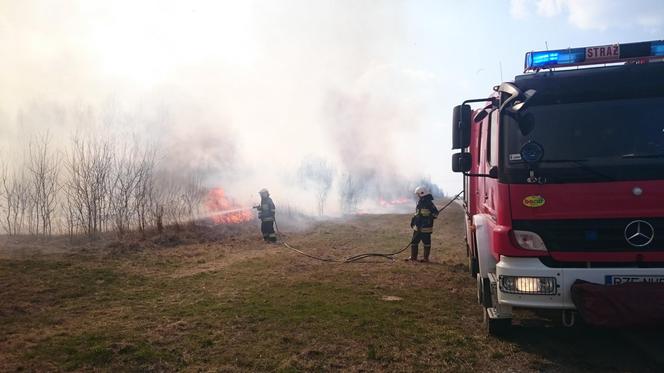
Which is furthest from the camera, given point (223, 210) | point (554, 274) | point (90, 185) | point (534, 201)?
point (223, 210)

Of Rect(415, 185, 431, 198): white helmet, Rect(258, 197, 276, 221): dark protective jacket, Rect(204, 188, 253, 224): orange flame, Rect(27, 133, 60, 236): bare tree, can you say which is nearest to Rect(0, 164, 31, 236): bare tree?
Rect(27, 133, 60, 236): bare tree

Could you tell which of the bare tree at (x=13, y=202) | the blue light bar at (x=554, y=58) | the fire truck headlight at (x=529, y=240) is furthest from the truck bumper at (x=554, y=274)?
the bare tree at (x=13, y=202)

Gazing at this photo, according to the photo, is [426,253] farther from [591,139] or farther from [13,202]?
[13,202]

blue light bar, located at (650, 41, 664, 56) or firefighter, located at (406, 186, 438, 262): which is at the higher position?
blue light bar, located at (650, 41, 664, 56)

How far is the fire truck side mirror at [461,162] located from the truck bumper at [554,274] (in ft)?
4.47

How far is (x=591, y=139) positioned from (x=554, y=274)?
1291 mm

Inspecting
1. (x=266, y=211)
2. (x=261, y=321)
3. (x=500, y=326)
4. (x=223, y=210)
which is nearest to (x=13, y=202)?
(x=223, y=210)

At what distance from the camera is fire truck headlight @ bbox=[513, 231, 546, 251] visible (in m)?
4.07

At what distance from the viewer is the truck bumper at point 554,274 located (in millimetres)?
3852

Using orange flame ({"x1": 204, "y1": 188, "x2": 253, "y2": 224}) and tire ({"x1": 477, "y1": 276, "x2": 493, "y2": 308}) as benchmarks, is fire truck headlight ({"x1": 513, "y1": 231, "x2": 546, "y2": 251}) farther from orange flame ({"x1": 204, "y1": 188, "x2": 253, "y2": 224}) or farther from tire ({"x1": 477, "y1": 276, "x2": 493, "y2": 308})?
orange flame ({"x1": 204, "y1": 188, "x2": 253, "y2": 224})

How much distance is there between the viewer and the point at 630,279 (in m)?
3.81

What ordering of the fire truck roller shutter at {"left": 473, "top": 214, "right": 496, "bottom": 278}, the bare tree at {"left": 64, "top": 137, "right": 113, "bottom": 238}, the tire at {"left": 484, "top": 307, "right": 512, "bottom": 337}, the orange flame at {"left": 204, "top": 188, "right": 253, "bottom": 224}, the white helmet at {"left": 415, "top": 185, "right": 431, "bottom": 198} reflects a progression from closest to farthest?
the tire at {"left": 484, "top": 307, "right": 512, "bottom": 337} < the fire truck roller shutter at {"left": 473, "top": 214, "right": 496, "bottom": 278} < the white helmet at {"left": 415, "top": 185, "right": 431, "bottom": 198} < the bare tree at {"left": 64, "top": 137, "right": 113, "bottom": 238} < the orange flame at {"left": 204, "top": 188, "right": 253, "bottom": 224}

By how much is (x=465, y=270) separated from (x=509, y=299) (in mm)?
5294

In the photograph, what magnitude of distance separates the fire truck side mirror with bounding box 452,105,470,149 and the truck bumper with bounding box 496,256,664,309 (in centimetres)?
143
